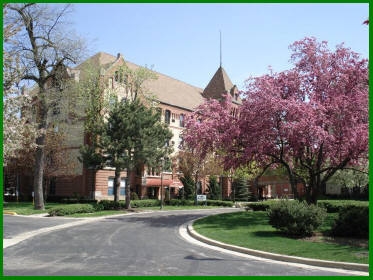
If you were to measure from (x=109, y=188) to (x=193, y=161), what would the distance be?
32.6 ft

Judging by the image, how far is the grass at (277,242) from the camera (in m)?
11.9

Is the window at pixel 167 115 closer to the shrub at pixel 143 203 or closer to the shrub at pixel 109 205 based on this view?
the shrub at pixel 143 203

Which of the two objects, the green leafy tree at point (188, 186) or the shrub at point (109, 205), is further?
the green leafy tree at point (188, 186)

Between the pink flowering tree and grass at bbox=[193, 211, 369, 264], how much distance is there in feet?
14.0

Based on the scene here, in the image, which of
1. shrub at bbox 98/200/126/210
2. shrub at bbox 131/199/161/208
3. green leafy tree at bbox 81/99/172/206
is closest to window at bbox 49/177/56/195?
shrub at bbox 131/199/161/208

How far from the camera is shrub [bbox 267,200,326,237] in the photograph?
1571 centimetres

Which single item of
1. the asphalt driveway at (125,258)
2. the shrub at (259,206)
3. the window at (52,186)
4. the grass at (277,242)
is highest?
the window at (52,186)

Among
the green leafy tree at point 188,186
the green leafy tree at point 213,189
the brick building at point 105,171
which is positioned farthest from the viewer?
the green leafy tree at point 213,189

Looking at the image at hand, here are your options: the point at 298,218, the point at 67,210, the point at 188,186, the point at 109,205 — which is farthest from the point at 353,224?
the point at 188,186

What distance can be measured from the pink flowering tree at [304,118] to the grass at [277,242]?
4254mm

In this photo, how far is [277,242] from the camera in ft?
47.3

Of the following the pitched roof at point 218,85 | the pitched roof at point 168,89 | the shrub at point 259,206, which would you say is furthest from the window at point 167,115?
the shrub at point 259,206

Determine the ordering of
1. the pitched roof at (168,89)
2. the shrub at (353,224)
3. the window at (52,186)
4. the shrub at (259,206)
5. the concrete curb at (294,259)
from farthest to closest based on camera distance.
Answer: the pitched roof at (168,89) < the window at (52,186) < the shrub at (259,206) < the shrub at (353,224) < the concrete curb at (294,259)

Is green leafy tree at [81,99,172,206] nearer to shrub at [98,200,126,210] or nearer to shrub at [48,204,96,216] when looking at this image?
shrub at [98,200,126,210]
